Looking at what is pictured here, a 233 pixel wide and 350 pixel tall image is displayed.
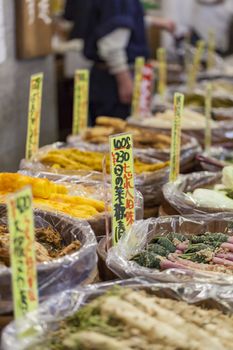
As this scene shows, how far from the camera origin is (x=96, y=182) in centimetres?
250

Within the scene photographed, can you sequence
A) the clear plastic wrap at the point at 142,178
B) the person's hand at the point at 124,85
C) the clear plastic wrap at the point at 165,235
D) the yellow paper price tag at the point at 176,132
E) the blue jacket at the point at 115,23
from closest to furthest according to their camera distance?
the clear plastic wrap at the point at 165,235 < the yellow paper price tag at the point at 176,132 < the clear plastic wrap at the point at 142,178 < the blue jacket at the point at 115,23 < the person's hand at the point at 124,85

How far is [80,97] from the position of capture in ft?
10.7

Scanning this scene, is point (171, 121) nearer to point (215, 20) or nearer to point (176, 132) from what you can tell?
point (176, 132)

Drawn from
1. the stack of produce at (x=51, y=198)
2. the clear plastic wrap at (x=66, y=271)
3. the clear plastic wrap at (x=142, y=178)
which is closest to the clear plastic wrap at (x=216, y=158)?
the clear plastic wrap at (x=142, y=178)

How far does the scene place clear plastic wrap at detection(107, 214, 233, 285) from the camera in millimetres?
1757

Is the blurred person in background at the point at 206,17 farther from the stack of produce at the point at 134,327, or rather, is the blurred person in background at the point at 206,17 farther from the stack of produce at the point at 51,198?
the stack of produce at the point at 134,327

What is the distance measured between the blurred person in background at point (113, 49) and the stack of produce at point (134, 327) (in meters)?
3.42

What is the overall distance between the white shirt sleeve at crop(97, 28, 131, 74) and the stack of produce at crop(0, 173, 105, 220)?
8.68 ft

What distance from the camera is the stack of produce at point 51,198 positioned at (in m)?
2.14

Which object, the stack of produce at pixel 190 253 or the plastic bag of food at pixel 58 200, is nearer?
the stack of produce at pixel 190 253

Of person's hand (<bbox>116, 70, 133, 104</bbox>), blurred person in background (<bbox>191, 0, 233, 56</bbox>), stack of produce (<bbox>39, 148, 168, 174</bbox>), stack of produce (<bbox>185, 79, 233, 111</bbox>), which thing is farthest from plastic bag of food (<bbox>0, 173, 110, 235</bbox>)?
blurred person in background (<bbox>191, 0, 233, 56</bbox>)

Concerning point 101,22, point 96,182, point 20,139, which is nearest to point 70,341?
point 96,182

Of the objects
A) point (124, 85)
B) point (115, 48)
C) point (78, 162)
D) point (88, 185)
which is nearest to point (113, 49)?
point (115, 48)

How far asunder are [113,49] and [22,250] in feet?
11.5
